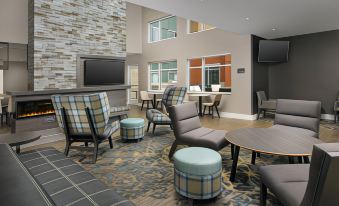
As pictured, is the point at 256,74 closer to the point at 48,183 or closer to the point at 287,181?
the point at 287,181

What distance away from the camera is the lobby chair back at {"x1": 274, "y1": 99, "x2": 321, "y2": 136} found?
3385mm

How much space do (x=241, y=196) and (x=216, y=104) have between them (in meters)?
5.18

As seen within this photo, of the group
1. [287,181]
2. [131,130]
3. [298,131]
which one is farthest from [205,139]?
[131,130]

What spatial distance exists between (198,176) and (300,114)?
8.28 ft

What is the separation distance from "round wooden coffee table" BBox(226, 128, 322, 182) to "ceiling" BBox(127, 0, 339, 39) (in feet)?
8.36

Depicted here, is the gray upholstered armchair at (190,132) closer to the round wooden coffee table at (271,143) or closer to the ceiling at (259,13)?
the round wooden coffee table at (271,143)

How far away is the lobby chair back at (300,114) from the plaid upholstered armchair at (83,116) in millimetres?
3026

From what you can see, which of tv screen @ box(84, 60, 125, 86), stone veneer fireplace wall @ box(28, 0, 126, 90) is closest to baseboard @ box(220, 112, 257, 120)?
tv screen @ box(84, 60, 125, 86)

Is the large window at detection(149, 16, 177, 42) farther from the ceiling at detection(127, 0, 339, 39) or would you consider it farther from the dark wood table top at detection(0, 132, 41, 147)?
the dark wood table top at detection(0, 132, 41, 147)

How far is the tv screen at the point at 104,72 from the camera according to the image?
5.81m

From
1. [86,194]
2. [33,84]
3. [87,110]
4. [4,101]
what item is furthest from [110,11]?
[86,194]

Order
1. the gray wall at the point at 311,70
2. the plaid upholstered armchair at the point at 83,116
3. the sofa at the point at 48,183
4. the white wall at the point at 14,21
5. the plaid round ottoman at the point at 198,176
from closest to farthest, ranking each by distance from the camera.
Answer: the sofa at the point at 48,183, the plaid round ottoman at the point at 198,176, the plaid upholstered armchair at the point at 83,116, the white wall at the point at 14,21, the gray wall at the point at 311,70

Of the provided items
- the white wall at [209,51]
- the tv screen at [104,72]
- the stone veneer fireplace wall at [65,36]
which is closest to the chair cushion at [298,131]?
the white wall at [209,51]

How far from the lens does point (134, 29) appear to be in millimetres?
10227
